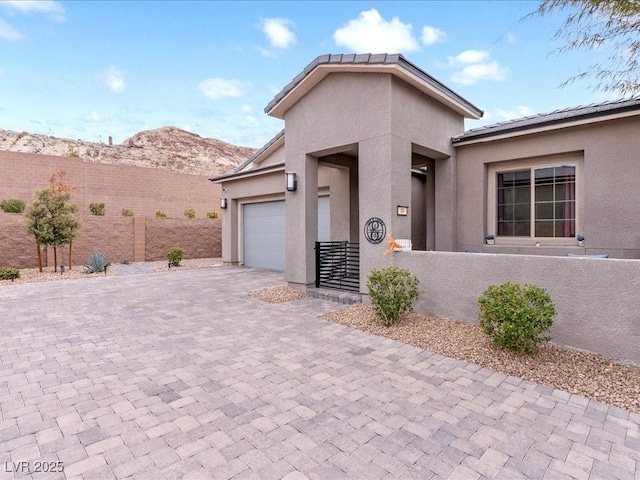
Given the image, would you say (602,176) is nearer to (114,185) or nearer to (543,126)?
(543,126)

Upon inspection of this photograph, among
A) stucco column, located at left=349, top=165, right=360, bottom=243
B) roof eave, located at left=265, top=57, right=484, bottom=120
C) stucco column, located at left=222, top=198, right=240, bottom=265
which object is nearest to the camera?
roof eave, located at left=265, top=57, right=484, bottom=120

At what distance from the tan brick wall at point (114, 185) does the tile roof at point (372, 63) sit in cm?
1577

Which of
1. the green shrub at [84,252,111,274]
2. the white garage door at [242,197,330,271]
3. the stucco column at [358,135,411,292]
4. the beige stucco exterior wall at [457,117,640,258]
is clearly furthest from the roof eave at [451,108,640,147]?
the green shrub at [84,252,111,274]

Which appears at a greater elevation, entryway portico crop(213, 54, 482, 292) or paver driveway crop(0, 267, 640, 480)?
entryway portico crop(213, 54, 482, 292)

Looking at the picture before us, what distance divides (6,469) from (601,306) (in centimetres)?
621

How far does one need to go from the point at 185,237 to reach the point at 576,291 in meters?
Answer: 16.7

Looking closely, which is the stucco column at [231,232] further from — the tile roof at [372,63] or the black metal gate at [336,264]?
the black metal gate at [336,264]

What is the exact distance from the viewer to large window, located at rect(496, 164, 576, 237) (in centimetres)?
705

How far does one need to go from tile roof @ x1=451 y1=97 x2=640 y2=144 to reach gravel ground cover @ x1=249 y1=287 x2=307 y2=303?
5.37 m

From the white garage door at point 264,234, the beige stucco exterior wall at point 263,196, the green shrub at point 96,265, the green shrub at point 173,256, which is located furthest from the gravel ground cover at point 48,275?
the white garage door at point 264,234

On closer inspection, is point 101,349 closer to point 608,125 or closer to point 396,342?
point 396,342

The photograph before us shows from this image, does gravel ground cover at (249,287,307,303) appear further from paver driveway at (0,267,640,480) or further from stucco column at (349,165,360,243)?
stucco column at (349,165,360,243)

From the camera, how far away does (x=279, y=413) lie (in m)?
3.19

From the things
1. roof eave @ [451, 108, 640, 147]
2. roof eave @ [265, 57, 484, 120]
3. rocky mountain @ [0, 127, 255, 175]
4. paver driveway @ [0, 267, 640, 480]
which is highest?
rocky mountain @ [0, 127, 255, 175]
